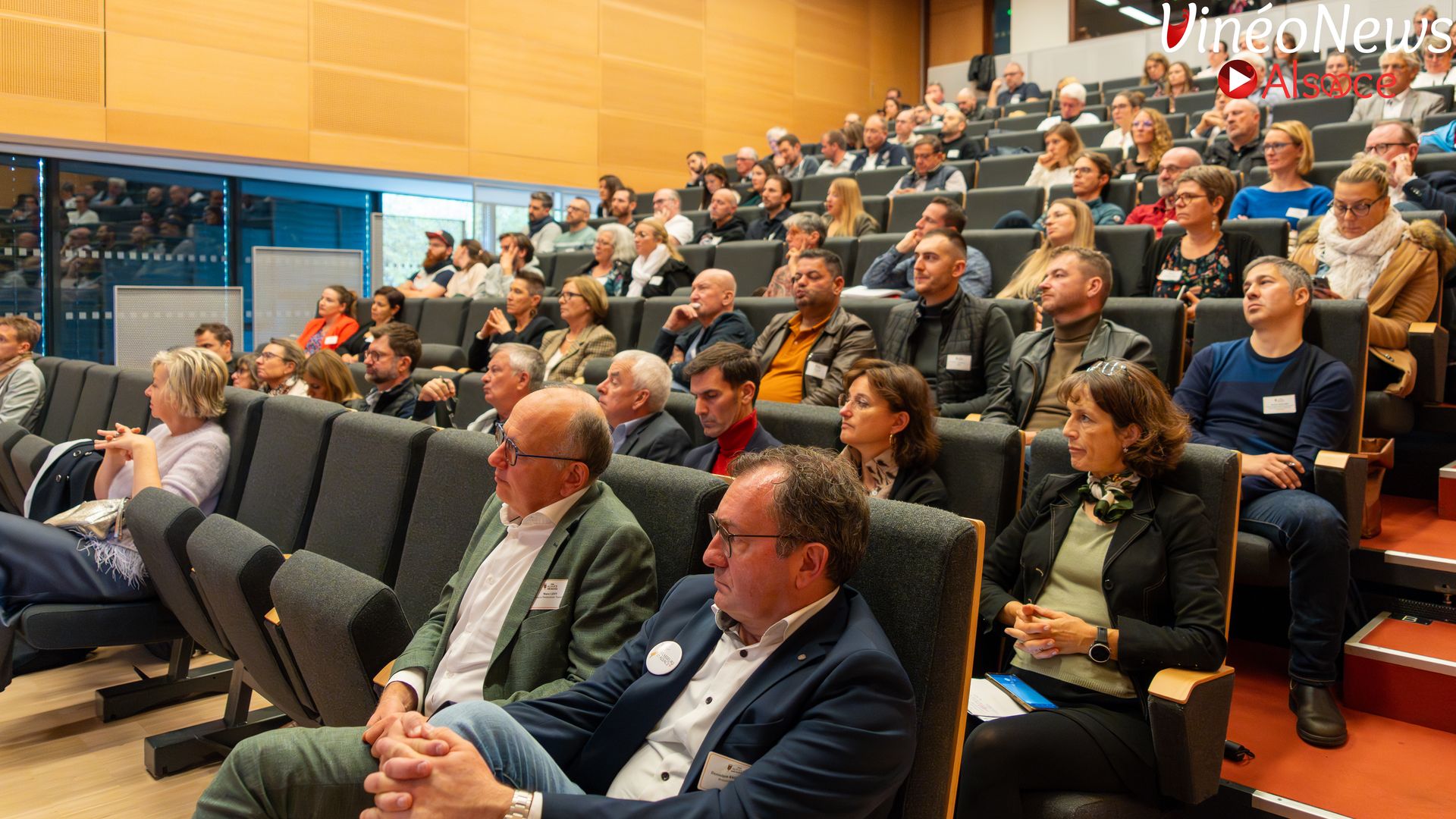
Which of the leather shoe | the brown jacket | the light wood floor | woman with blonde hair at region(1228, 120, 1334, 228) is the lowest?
the light wood floor

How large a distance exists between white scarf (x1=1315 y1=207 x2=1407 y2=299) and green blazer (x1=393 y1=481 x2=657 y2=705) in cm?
238

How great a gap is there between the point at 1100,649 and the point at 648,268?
365 centimetres

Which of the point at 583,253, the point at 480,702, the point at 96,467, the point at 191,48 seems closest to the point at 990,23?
the point at 583,253

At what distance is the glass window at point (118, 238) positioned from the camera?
652 cm

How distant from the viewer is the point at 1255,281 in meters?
2.23

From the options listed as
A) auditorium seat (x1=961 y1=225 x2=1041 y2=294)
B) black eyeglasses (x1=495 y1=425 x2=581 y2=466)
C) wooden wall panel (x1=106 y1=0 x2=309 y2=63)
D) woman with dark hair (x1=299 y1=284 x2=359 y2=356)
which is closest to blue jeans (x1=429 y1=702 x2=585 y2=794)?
black eyeglasses (x1=495 y1=425 x2=581 y2=466)

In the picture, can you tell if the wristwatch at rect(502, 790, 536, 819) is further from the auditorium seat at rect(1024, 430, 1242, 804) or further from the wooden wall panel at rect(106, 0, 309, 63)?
the wooden wall panel at rect(106, 0, 309, 63)

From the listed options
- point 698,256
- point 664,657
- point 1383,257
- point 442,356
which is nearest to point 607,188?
point 698,256

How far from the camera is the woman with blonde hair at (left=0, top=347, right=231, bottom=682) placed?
2.15 m

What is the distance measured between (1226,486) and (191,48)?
277 inches

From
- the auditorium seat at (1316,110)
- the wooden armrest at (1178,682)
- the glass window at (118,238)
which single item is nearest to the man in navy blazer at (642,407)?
the wooden armrest at (1178,682)

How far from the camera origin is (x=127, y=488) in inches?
98.3

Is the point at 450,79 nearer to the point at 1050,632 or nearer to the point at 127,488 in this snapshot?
the point at 127,488

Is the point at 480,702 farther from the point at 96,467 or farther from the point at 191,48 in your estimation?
the point at 191,48
